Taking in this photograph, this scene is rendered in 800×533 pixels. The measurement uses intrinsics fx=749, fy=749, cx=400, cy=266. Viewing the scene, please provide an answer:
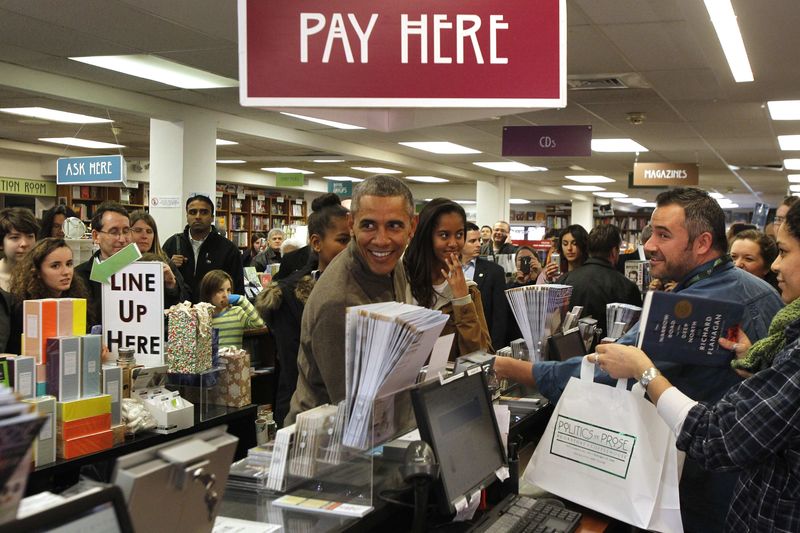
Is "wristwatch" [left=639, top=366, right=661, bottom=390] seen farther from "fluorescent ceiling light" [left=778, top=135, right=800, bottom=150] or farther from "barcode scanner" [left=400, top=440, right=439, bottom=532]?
"fluorescent ceiling light" [left=778, top=135, right=800, bottom=150]

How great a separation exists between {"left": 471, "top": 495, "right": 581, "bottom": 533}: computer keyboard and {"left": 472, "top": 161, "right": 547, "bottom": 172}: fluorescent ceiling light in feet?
40.9

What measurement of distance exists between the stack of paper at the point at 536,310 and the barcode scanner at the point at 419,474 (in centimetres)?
140

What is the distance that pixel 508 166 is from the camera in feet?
48.8

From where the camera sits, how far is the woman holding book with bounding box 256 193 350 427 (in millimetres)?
3291

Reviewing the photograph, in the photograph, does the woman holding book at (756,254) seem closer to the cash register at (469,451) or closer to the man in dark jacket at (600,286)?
the man in dark jacket at (600,286)

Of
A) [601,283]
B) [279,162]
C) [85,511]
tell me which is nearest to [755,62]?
[601,283]

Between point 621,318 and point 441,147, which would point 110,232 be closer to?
point 621,318

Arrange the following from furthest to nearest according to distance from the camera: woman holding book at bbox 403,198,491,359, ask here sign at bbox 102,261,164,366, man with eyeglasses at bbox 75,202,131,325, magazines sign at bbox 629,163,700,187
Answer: magazines sign at bbox 629,163,700,187, man with eyeglasses at bbox 75,202,131,325, ask here sign at bbox 102,261,164,366, woman holding book at bbox 403,198,491,359

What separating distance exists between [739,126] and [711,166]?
5019mm

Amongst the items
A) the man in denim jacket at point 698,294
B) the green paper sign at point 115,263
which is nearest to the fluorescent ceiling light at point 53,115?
the green paper sign at point 115,263

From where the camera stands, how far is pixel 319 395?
2049 millimetres

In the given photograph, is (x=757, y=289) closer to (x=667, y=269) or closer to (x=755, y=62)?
(x=667, y=269)

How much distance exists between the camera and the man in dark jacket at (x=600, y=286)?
176 inches

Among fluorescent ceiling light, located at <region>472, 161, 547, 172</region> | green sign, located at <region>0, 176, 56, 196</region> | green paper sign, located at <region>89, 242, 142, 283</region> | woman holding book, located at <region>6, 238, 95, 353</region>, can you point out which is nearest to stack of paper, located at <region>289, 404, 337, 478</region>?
green paper sign, located at <region>89, 242, 142, 283</region>
